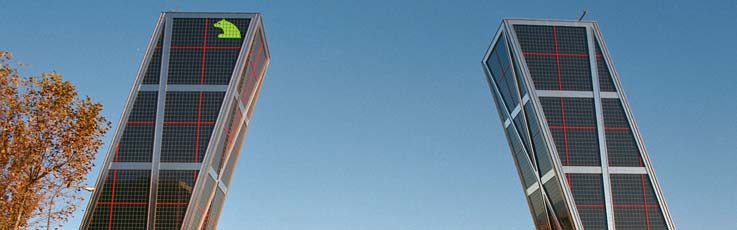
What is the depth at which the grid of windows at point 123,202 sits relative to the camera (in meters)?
74.7

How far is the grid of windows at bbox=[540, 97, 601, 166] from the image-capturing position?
259 ft

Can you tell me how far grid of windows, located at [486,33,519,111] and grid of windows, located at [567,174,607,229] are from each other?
34.0ft

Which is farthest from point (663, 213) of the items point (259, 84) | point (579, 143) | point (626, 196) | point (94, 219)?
point (94, 219)

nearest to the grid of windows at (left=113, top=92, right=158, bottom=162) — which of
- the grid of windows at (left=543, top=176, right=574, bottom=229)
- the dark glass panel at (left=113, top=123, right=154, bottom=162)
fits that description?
the dark glass panel at (left=113, top=123, right=154, bottom=162)

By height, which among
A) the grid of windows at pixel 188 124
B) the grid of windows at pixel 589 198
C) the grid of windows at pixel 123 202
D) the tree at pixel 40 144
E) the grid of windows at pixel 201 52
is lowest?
Result: the tree at pixel 40 144

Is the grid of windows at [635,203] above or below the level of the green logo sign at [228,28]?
below

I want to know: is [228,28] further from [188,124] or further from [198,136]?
[198,136]

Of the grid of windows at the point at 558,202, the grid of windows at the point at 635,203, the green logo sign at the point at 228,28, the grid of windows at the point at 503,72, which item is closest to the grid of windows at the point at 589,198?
the grid of windows at the point at 558,202

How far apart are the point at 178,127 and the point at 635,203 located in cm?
4246

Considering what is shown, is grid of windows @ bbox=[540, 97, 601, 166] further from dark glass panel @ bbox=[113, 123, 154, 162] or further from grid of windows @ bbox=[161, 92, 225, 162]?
dark glass panel @ bbox=[113, 123, 154, 162]

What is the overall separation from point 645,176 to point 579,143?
677 centimetres

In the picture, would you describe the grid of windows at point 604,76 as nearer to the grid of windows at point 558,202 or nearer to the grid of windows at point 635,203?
the grid of windows at point 635,203

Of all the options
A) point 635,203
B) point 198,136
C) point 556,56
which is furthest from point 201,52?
point 635,203

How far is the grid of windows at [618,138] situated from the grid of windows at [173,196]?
38.6 meters
